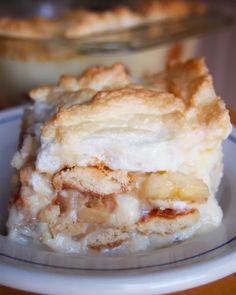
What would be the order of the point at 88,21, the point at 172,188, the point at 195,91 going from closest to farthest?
1. the point at 172,188
2. the point at 195,91
3. the point at 88,21

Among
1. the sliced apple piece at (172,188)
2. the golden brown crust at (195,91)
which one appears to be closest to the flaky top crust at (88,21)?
the golden brown crust at (195,91)

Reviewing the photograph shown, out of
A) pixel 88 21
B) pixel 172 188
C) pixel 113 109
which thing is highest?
pixel 113 109

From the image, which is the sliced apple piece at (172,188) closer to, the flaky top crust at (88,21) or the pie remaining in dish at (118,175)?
the pie remaining in dish at (118,175)

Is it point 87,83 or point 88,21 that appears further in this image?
point 88,21

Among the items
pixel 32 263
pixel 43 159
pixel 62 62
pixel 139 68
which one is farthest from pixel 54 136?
pixel 139 68

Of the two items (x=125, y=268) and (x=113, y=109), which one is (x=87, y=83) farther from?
(x=125, y=268)

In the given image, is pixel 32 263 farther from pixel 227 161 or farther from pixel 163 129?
pixel 227 161

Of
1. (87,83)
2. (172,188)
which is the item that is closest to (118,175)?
(172,188)
